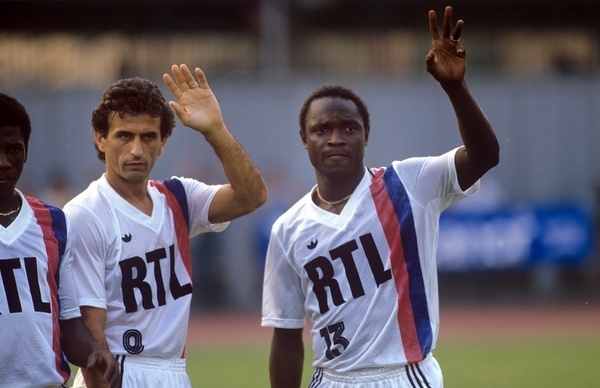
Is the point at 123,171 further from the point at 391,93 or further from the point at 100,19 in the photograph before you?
the point at 100,19

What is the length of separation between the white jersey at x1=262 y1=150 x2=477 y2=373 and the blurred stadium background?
1362cm

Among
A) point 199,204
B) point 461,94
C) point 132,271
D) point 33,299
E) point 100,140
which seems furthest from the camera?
point 199,204

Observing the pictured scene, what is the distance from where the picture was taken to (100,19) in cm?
2439

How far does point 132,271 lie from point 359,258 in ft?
4.10

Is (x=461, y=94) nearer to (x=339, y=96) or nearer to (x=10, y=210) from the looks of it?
(x=339, y=96)

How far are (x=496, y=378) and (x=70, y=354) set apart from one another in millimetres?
8328

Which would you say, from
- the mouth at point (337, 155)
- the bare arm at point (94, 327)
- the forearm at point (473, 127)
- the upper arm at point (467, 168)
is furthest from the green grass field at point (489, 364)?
the forearm at point (473, 127)

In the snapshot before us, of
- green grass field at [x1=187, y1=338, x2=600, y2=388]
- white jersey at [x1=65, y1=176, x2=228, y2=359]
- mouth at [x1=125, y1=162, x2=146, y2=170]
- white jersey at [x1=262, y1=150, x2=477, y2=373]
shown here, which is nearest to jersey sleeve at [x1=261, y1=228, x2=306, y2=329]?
white jersey at [x1=262, y1=150, x2=477, y2=373]

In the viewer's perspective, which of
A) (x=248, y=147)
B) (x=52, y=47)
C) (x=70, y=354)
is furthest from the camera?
(x=52, y=47)

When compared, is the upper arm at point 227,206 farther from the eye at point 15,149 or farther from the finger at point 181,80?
the eye at point 15,149

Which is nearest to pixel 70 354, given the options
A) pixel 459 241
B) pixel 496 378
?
pixel 496 378

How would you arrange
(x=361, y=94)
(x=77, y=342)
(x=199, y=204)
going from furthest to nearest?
(x=361, y=94)
(x=199, y=204)
(x=77, y=342)

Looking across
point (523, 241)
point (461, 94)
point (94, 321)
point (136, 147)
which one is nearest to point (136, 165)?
point (136, 147)

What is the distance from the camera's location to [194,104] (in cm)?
569
